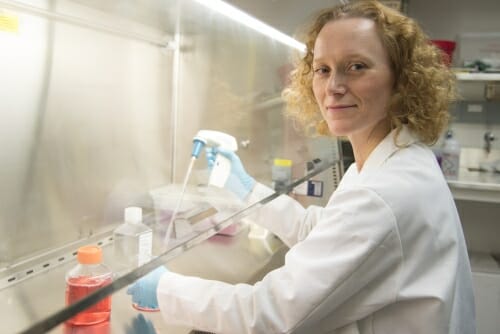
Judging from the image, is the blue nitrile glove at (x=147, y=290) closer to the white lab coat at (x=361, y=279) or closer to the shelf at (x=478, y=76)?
the white lab coat at (x=361, y=279)

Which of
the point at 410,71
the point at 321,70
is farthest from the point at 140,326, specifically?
the point at 410,71

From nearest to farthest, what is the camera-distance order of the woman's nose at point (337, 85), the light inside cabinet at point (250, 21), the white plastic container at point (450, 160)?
the woman's nose at point (337, 85)
the light inside cabinet at point (250, 21)
the white plastic container at point (450, 160)

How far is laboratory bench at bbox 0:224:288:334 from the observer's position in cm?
78

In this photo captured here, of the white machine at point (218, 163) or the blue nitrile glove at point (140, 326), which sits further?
the white machine at point (218, 163)

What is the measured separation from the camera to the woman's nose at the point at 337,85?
3.56 ft

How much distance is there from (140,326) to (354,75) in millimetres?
760

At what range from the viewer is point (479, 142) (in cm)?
281

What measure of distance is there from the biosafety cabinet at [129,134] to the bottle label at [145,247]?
18mm

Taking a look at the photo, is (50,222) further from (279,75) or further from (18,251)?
(279,75)

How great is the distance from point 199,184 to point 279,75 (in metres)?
0.66

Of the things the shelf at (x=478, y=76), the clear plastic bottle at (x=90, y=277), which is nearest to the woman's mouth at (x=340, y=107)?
the clear plastic bottle at (x=90, y=277)

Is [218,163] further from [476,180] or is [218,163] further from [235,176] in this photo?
[476,180]

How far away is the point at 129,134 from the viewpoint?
1.67 meters

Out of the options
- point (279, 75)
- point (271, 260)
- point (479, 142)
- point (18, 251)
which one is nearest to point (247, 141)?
point (279, 75)
